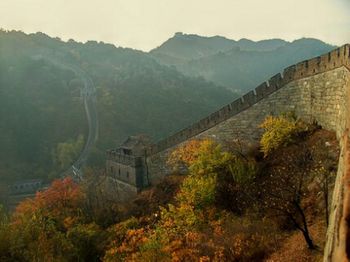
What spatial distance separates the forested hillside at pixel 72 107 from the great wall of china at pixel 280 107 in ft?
110

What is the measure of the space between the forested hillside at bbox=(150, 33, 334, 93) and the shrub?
98132mm

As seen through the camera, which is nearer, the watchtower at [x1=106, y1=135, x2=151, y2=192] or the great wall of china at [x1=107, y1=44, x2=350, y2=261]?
the great wall of china at [x1=107, y1=44, x2=350, y2=261]

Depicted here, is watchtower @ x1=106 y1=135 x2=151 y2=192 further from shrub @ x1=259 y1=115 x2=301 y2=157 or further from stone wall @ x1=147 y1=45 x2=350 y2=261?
shrub @ x1=259 y1=115 x2=301 y2=157

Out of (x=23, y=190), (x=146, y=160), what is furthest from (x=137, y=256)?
(x=23, y=190)

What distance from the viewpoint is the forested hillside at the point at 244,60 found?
435ft

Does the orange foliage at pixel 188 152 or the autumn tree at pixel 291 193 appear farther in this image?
the orange foliage at pixel 188 152

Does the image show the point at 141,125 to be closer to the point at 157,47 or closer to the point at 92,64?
the point at 92,64

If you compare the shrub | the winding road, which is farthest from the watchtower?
the winding road

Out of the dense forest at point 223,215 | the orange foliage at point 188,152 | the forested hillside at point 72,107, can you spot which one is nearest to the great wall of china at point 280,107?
the orange foliage at point 188,152

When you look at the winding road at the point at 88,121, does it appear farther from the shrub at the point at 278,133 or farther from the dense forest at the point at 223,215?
the shrub at the point at 278,133

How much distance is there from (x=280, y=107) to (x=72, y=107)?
203 ft

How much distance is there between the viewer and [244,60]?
485ft

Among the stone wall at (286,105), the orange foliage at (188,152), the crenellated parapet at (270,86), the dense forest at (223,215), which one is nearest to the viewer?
the dense forest at (223,215)

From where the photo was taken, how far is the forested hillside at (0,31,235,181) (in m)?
63.2
